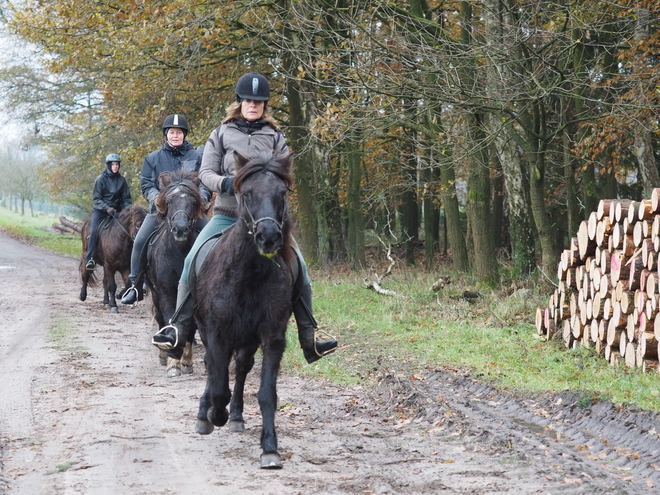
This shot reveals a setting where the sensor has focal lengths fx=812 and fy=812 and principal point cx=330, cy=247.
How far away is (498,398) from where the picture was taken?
26.6 ft

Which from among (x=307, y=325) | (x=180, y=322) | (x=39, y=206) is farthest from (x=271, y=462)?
(x=39, y=206)

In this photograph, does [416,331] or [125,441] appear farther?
[416,331]

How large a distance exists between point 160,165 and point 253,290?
5093mm

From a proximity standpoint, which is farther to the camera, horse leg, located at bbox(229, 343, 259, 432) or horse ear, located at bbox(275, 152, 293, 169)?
horse leg, located at bbox(229, 343, 259, 432)

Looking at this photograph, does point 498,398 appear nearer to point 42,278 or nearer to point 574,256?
point 574,256

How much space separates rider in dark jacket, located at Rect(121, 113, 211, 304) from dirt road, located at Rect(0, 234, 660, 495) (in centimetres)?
146

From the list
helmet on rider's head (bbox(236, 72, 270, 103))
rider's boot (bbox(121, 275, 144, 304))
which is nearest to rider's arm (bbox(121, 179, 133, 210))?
rider's boot (bbox(121, 275, 144, 304))

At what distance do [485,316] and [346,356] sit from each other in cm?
340

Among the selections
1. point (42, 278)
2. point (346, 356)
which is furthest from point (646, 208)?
point (42, 278)

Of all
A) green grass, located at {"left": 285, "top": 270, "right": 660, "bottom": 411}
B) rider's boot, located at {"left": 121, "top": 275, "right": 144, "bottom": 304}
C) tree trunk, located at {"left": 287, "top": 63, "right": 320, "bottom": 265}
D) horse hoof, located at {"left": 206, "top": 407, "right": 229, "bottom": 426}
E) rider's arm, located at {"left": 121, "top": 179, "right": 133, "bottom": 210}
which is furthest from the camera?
tree trunk, located at {"left": 287, "top": 63, "right": 320, "bottom": 265}

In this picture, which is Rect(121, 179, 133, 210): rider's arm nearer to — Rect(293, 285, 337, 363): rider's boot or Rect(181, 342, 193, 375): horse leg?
Rect(181, 342, 193, 375): horse leg

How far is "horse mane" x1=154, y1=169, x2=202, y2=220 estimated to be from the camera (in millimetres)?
9547

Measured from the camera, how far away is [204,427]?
21.5 feet

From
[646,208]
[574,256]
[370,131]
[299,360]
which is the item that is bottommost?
[299,360]
